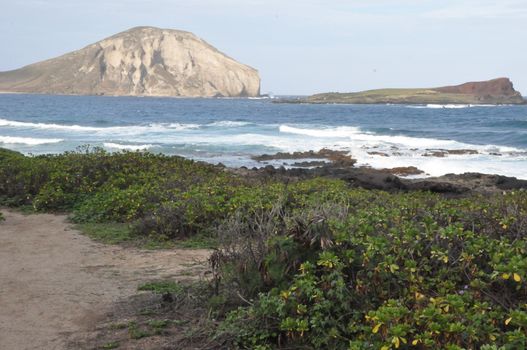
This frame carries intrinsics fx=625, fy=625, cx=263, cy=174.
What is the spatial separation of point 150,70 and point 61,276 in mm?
164141

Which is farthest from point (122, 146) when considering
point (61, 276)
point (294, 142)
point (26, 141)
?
point (61, 276)

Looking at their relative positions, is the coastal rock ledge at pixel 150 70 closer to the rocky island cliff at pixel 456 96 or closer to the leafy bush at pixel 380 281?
the rocky island cliff at pixel 456 96

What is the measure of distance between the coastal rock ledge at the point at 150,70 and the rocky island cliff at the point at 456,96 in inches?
1693

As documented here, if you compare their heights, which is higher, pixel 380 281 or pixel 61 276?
pixel 380 281

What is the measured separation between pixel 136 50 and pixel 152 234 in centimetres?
15812

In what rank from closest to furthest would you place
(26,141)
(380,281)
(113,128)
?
(380,281) → (26,141) → (113,128)

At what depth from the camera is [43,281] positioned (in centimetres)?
737

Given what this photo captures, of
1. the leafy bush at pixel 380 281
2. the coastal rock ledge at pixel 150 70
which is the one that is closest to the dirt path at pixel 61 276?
the leafy bush at pixel 380 281

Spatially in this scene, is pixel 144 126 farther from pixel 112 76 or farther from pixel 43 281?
pixel 112 76

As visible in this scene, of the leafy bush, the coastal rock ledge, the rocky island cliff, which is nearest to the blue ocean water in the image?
the leafy bush

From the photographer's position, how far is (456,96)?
417 ft

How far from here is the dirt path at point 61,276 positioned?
229 inches

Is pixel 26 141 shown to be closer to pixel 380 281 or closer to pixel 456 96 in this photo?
pixel 380 281

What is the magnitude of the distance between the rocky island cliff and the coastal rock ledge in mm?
42994
